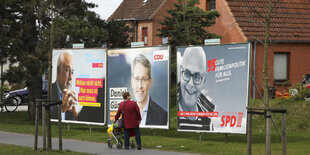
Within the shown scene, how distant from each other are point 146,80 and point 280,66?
19314mm

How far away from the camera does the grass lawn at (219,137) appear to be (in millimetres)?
16656

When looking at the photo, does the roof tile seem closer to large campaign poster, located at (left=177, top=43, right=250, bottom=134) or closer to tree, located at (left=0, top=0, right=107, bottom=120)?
tree, located at (left=0, top=0, right=107, bottom=120)

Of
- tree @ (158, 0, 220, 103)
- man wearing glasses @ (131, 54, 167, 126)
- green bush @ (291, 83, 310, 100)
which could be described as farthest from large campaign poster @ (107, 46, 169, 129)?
tree @ (158, 0, 220, 103)

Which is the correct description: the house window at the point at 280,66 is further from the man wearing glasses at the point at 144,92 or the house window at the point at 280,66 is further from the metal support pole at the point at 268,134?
the metal support pole at the point at 268,134

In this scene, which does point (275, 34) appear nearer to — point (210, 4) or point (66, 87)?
point (210, 4)

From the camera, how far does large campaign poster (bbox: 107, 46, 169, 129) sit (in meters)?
20.0

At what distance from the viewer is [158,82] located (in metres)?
20.2

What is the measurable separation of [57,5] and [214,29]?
56.2 ft

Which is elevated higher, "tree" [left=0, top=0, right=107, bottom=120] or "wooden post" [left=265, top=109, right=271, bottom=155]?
"tree" [left=0, top=0, right=107, bottom=120]

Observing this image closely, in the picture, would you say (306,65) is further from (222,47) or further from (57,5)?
(222,47)

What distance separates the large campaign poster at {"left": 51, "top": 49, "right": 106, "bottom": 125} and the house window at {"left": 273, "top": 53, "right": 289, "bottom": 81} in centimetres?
1813

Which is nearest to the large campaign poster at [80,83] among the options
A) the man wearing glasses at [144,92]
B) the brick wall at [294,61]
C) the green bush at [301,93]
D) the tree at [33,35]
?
the man wearing glasses at [144,92]

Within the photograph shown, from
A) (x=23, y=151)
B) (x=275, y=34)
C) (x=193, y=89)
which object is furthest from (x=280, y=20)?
(x=23, y=151)

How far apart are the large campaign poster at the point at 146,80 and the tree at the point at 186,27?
29.8ft
